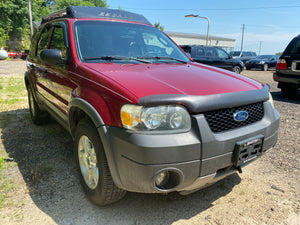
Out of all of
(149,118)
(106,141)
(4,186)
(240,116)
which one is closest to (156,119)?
(149,118)

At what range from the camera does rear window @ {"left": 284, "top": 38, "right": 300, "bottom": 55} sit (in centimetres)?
649

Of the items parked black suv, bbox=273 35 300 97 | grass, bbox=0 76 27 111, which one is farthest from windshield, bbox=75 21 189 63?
parked black suv, bbox=273 35 300 97

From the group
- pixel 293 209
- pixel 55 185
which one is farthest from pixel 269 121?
pixel 55 185

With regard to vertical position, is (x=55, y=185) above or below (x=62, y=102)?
below

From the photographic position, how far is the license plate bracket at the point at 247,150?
1918mm

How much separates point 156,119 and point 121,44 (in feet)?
4.83

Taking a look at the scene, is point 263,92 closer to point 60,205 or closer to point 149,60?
point 149,60

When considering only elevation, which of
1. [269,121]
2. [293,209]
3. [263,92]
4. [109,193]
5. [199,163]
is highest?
[263,92]

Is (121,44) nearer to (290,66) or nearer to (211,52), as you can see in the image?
(290,66)

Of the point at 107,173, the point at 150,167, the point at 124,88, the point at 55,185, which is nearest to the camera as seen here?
the point at 150,167

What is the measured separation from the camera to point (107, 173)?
1.97 meters

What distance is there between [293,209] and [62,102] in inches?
104

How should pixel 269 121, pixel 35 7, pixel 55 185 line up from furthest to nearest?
pixel 35 7
pixel 55 185
pixel 269 121

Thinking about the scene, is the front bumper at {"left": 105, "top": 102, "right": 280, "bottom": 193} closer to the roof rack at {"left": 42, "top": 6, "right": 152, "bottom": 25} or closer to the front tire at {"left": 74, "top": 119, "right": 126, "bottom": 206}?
the front tire at {"left": 74, "top": 119, "right": 126, "bottom": 206}
